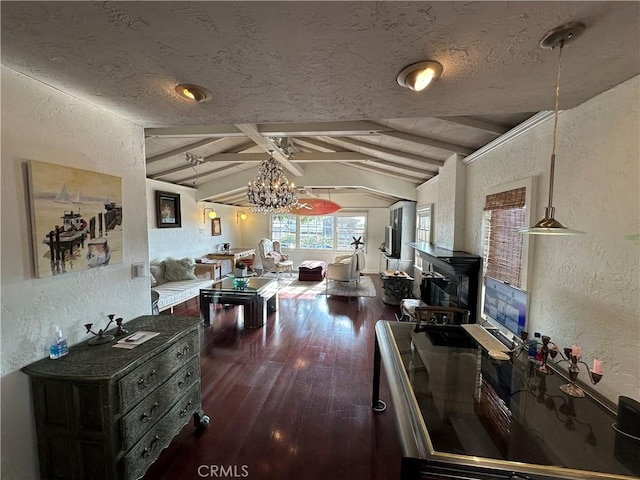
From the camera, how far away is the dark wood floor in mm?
1762

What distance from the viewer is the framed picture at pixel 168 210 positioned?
17.5 ft

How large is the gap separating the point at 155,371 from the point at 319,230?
7.49m

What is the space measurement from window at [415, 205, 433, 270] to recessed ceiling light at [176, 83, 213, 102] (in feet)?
13.7

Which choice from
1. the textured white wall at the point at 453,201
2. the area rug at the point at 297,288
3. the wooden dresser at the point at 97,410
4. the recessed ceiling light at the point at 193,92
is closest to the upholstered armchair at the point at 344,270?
the area rug at the point at 297,288

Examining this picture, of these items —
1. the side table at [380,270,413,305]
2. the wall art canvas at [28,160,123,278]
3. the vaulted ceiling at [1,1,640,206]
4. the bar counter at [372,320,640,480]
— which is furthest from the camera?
the side table at [380,270,413,305]

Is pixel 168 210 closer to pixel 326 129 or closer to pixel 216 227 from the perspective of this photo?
pixel 216 227

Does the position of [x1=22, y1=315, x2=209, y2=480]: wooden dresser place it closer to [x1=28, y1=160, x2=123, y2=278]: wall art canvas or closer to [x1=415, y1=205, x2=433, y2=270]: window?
[x1=28, y1=160, x2=123, y2=278]: wall art canvas

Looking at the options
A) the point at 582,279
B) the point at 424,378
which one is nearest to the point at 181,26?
the point at 424,378

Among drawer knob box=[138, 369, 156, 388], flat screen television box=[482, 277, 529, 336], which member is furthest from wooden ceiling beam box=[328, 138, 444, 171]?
drawer knob box=[138, 369, 156, 388]

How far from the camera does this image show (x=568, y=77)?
48.6 inches

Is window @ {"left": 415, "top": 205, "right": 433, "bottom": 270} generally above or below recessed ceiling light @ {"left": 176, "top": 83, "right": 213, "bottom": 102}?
below

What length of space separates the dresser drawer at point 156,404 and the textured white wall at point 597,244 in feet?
8.06

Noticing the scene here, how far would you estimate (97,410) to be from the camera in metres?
1.31

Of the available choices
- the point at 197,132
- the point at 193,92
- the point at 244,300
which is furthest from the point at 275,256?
the point at 193,92
